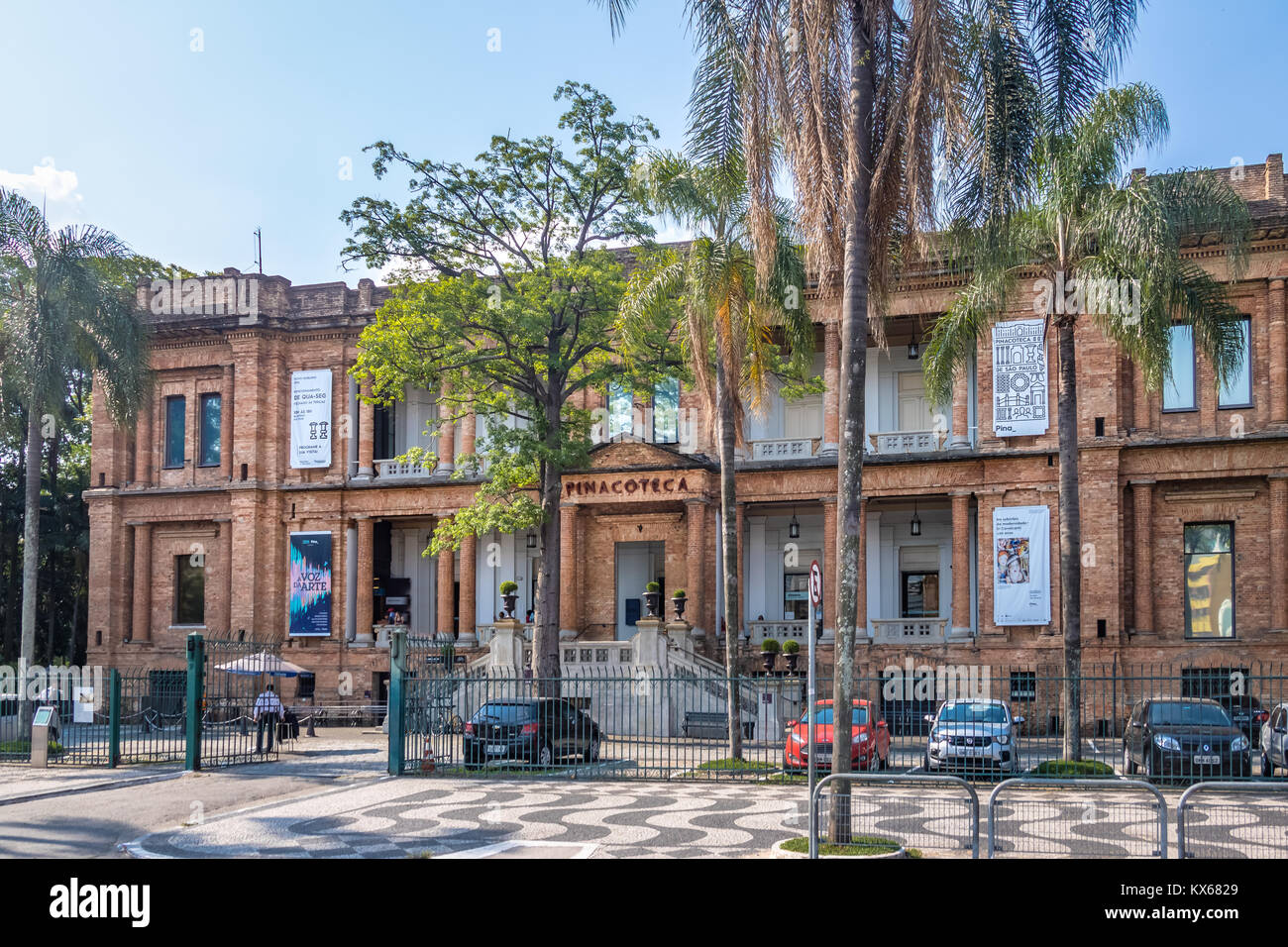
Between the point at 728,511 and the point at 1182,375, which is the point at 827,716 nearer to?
the point at 728,511

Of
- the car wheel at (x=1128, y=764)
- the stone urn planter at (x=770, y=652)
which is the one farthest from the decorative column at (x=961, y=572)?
the car wheel at (x=1128, y=764)

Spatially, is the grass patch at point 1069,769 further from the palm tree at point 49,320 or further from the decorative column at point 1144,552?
the palm tree at point 49,320

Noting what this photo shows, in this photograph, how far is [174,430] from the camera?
43.5m

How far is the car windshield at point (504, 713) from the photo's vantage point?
22.2 metres

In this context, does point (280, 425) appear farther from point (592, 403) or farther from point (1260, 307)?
point (1260, 307)

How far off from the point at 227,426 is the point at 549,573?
17276mm

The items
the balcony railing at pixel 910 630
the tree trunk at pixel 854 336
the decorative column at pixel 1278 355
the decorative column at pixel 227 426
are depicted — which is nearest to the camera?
the tree trunk at pixel 854 336

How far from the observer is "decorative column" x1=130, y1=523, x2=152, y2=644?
4219 centimetres

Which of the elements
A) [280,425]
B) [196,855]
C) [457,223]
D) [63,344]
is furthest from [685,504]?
[196,855]

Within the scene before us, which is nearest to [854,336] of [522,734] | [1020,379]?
[522,734]

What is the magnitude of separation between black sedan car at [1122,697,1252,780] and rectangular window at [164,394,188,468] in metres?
33.8

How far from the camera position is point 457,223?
30.0m

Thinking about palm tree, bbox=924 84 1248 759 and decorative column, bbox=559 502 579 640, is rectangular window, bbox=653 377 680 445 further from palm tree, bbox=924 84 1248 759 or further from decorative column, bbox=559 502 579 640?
palm tree, bbox=924 84 1248 759

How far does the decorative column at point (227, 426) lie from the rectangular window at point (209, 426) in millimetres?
935
